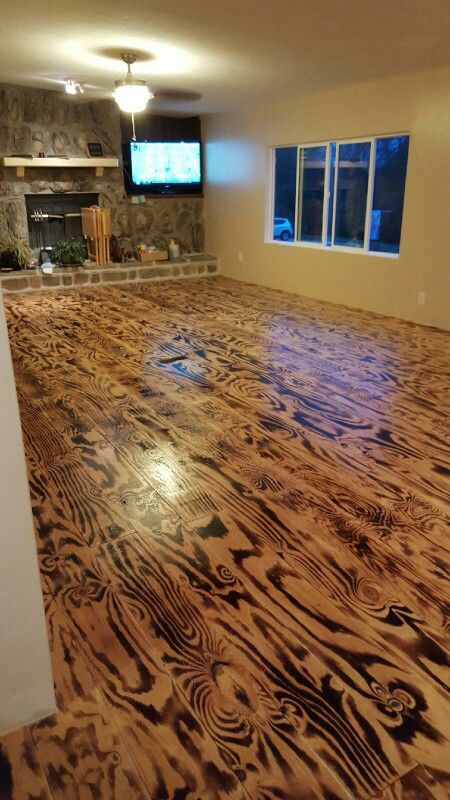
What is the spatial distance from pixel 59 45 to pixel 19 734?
515 centimetres

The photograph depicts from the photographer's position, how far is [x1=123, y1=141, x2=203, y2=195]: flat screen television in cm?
829

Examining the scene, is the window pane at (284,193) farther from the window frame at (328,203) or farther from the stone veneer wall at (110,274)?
the stone veneer wall at (110,274)

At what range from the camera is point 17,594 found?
135 centimetres

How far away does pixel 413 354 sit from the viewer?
475cm

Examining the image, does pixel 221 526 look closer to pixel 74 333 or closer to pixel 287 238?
pixel 74 333

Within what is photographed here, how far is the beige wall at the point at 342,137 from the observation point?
5.36 m

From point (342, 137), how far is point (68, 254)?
4.02 m

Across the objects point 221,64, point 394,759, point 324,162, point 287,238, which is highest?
point 221,64

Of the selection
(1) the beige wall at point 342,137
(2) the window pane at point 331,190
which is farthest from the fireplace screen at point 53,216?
(2) the window pane at point 331,190

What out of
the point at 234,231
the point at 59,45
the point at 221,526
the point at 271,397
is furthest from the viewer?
the point at 234,231

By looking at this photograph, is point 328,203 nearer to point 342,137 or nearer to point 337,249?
point 337,249

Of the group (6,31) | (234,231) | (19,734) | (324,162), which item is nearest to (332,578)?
(19,734)

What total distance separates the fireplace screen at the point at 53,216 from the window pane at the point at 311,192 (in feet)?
10.5

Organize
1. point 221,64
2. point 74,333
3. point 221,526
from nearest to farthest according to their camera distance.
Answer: point 221,526, point 221,64, point 74,333
